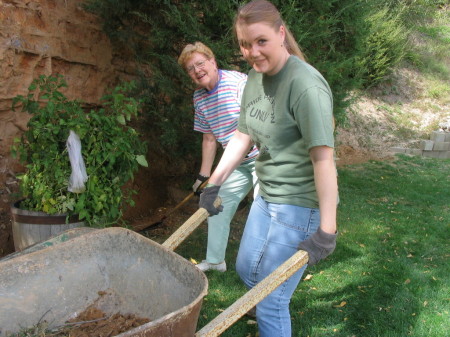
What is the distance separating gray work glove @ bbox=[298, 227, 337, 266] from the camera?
2102mm

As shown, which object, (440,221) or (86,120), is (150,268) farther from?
(440,221)

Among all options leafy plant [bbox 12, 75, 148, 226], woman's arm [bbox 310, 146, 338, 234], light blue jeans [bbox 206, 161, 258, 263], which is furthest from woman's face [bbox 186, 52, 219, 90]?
woman's arm [bbox 310, 146, 338, 234]

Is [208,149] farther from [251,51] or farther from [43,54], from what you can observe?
[43,54]

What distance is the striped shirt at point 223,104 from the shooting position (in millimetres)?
3537

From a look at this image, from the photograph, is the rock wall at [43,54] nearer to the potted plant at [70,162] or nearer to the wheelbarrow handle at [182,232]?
the potted plant at [70,162]

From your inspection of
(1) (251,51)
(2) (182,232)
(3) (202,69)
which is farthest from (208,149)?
(1) (251,51)

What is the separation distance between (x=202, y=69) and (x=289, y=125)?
4.65 ft

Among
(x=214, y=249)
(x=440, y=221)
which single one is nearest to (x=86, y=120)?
(x=214, y=249)

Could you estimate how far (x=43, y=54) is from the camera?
4398 mm

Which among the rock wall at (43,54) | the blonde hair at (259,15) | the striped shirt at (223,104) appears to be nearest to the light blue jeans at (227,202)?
the striped shirt at (223,104)

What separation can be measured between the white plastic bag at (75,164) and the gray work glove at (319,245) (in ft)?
6.37

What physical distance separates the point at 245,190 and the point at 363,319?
1318 mm

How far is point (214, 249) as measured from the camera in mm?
3947

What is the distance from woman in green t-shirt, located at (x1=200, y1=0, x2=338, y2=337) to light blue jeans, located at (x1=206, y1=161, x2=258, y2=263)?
1.02m
